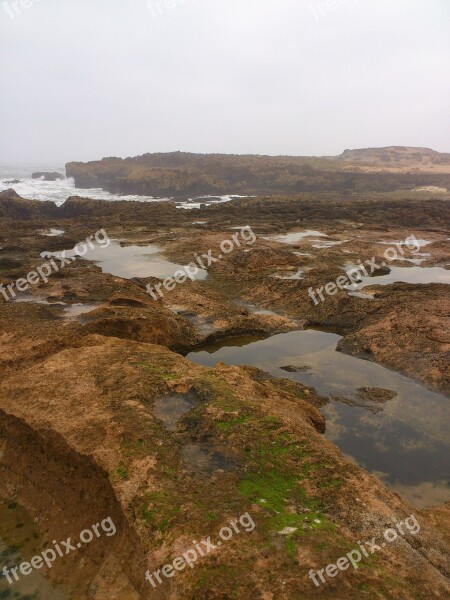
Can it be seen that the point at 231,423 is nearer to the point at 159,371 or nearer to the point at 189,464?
the point at 189,464

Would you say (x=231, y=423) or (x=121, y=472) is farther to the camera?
(x=231, y=423)

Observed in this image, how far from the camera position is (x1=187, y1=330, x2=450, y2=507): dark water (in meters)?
6.21

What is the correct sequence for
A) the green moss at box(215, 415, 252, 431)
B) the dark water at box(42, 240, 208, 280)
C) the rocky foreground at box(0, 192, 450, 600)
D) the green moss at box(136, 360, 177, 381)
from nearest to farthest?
the rocky foreground at box(0, 192, 450, 600)
the green moss at box(215, 415, 252, 431)
the green moss at box(136, 360, 177, 381)
the dark water at box(42, 240, 208, 280)

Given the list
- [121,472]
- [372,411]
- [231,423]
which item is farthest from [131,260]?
[121,472]

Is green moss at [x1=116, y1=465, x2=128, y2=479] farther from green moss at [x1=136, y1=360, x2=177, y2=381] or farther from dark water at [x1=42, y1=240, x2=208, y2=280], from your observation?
dark water at [x1=42, y1=240, x2=208, y2=280]

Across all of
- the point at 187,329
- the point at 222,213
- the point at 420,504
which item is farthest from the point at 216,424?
the point at 222,213

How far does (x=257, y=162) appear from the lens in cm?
7119

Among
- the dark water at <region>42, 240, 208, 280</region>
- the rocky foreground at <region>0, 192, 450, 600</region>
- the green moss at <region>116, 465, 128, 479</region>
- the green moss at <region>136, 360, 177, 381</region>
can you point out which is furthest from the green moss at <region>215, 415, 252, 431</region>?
the dark water at <region>42, 240, 208, 280</region>

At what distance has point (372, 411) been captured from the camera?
25.0ft

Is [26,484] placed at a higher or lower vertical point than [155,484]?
lower

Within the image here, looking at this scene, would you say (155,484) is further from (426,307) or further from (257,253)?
(257,253)

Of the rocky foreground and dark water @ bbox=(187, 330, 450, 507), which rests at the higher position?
the rocky foreground

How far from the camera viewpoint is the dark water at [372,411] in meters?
6.21

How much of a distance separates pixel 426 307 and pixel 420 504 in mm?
6627
